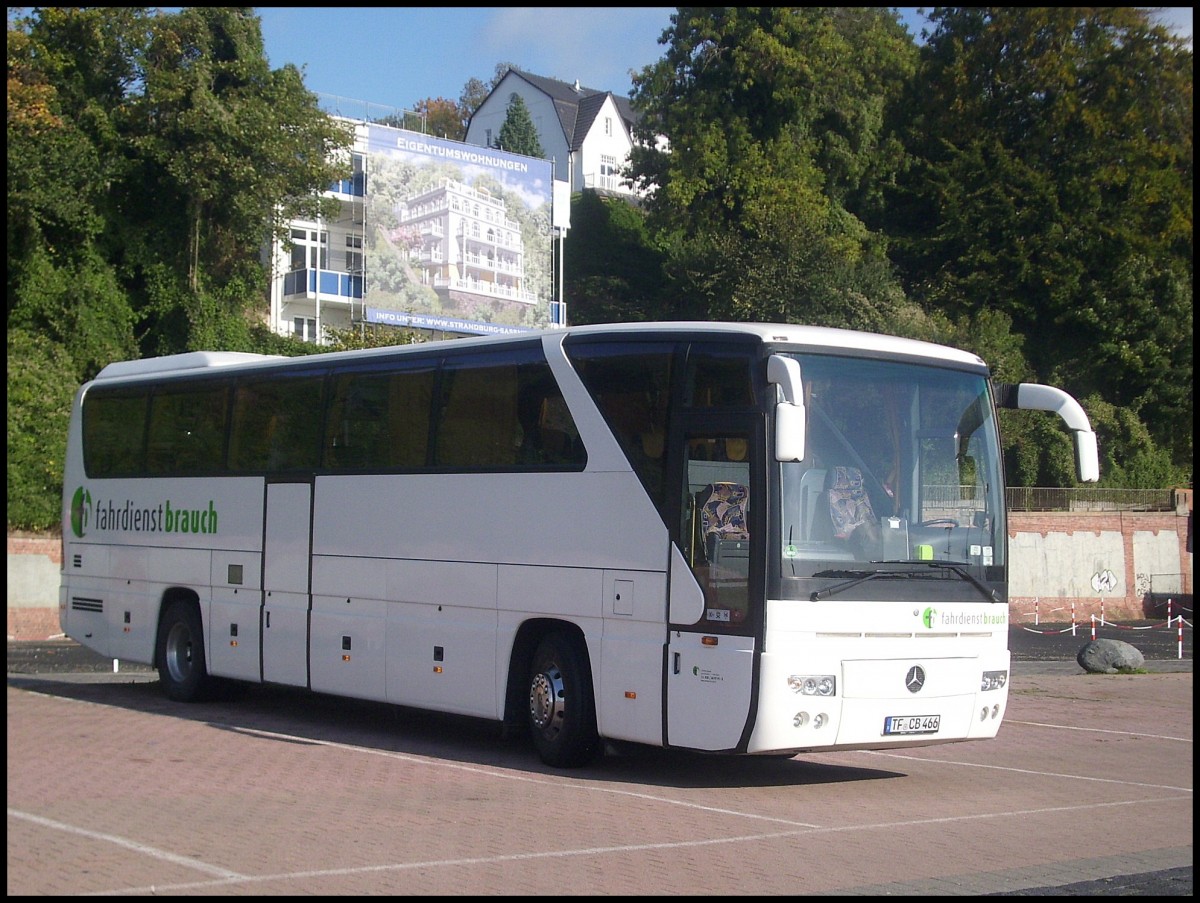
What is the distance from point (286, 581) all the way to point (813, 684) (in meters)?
6.89

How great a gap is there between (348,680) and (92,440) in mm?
6355

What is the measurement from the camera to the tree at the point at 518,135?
75.4 metres

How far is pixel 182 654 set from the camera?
57.1ft

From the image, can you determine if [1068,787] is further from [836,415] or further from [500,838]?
[500,838]

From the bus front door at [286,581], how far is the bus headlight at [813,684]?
640 cm

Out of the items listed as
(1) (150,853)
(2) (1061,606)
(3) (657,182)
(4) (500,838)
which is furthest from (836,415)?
(3) (657,182)

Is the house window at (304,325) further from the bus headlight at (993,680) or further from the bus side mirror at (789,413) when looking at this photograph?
the bus side mirror at (789,413)

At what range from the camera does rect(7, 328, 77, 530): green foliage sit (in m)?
30.6

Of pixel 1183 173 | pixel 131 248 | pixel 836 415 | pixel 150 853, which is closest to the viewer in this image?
pixel 150 853

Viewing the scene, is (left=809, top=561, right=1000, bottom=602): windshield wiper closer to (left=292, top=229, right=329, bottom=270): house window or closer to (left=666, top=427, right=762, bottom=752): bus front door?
(left=666, top=427, right=762, bottom=752): bus front door

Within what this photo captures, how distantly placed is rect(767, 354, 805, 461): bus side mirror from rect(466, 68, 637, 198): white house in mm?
76487

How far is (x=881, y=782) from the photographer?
12.5 meters

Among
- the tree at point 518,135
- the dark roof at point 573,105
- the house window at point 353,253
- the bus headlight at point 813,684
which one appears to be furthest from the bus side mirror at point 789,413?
the dark roof at point 573,105

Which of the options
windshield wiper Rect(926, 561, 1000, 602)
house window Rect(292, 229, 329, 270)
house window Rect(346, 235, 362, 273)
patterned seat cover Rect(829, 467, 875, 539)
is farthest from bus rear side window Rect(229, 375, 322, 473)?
house window Rect(346, 235, 362, 273)
